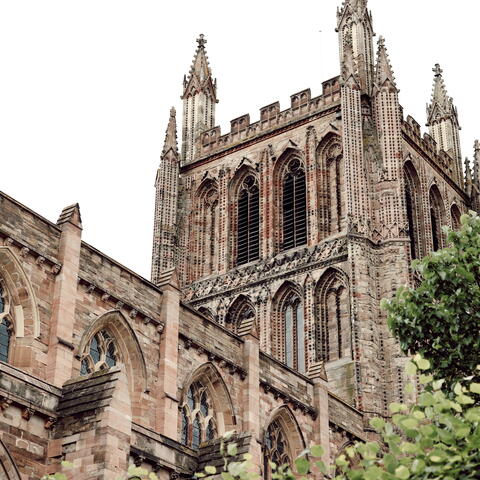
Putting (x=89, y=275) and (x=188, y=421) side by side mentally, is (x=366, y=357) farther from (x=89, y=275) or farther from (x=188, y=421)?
A: (x=89, y=275)

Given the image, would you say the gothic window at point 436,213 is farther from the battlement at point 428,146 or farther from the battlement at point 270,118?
the battlement at point 270,118

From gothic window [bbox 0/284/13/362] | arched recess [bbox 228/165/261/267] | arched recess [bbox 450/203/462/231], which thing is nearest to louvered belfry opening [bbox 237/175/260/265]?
arched recess [bbox 228/165/261/267]

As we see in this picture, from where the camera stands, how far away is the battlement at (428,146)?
181ft

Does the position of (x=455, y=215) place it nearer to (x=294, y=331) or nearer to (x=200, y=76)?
(x=294, y=331)

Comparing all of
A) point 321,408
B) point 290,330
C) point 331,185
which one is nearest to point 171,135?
point 331,185

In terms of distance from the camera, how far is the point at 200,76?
205 ft

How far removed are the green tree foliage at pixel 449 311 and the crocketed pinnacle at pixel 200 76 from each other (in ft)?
132

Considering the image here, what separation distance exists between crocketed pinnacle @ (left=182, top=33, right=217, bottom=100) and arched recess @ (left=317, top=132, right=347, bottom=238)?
10.9 meters

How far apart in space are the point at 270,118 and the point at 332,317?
13110mm

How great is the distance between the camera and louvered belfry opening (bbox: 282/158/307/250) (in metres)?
52.6

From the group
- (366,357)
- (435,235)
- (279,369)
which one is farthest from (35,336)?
(435,235)

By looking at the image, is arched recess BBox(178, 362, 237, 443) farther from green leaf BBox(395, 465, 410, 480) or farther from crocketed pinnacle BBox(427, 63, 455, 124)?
crocketed pinnacle BBox(427, 63, 455, 124)

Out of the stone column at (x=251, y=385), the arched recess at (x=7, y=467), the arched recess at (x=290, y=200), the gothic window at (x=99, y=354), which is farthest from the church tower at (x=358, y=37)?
the arched recess at (x=7, y=467)

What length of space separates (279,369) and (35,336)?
12.2 metres
